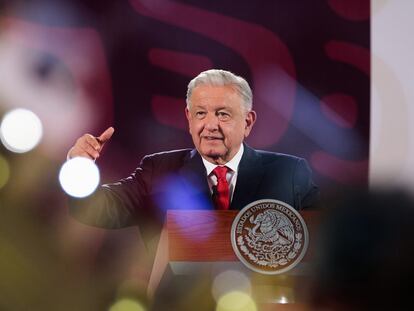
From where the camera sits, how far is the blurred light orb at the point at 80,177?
293cm

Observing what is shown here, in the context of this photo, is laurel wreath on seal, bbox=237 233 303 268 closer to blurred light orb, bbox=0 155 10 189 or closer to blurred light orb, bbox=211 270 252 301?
blurred light orb, bbox=211 270 252 301

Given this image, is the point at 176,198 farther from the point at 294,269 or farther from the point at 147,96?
the point at 294,269

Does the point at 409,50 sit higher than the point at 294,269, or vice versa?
the point at 409,50

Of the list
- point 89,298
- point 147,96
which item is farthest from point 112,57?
point 89,298

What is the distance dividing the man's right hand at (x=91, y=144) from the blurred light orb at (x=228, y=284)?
72cm

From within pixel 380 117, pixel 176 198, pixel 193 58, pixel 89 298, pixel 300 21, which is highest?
pixel 300 21

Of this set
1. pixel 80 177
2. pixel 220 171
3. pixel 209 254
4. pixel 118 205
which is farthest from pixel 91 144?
pixel 209 254

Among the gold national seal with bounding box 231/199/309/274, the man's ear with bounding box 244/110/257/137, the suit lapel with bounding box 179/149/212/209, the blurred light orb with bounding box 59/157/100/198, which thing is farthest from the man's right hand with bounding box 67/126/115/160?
the man's ear with bounding box 244/110/257/137

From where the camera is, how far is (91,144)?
2559mm

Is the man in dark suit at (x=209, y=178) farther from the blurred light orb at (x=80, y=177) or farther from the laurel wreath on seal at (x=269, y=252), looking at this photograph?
the laurel wreath on seal at (x=269, y=252)

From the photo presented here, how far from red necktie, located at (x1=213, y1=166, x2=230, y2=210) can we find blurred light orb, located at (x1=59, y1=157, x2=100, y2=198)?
19.7 inches

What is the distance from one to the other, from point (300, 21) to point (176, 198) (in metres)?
1.07

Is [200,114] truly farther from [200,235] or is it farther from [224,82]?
[200,235]

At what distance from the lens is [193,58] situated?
330 centimetres
